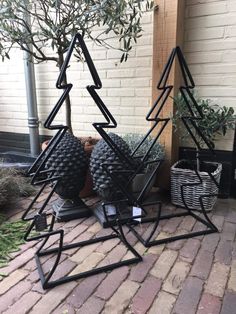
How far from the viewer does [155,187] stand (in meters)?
2.86

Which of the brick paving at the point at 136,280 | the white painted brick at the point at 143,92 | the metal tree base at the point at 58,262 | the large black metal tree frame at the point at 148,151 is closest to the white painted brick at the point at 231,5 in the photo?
the large black metal tree frame at the point at 148,151

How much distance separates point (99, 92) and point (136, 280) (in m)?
2.02

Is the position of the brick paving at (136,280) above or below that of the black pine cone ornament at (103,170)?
below

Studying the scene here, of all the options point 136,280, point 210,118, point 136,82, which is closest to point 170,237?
point 136,280

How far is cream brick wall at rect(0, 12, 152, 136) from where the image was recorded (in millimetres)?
2791

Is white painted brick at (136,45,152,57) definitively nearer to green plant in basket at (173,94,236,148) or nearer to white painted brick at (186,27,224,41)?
white painted brick at (186,27,224,41)

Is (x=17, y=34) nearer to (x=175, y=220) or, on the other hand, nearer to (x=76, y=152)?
(x=76, y=152)

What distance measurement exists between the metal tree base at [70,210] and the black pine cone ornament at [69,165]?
0.25ft

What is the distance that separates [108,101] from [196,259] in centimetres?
183

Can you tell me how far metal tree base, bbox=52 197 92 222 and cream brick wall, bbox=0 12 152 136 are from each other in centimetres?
100

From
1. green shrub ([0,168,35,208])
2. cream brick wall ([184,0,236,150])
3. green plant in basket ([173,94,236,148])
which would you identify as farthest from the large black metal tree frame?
green shrub ([0,168,35,208])

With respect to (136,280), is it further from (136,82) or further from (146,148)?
(136,82)

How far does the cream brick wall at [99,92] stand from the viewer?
110 inches

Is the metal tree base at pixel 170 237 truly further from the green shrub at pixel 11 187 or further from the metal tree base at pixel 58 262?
the green shrub at pixel 11 187
